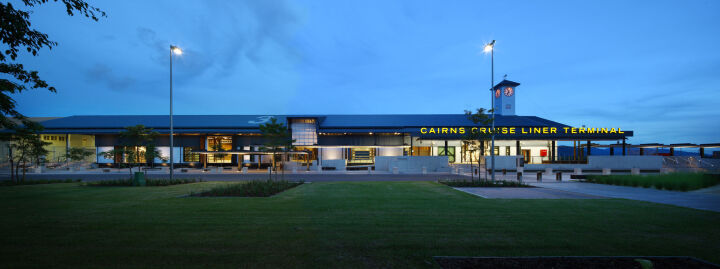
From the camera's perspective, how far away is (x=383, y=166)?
33.6m

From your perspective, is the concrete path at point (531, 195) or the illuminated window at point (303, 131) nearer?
the concrete path at point (531, 195)

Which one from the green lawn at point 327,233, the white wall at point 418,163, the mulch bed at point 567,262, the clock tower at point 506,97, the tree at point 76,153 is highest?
the clock tower at point 506,97

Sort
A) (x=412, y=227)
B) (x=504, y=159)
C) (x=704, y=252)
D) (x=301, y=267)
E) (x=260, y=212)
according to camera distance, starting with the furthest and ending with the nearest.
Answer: (x=504, y=159), (x=260, y=212), (x=412, y=227), (x=704, y=252), (x=301, y=267)

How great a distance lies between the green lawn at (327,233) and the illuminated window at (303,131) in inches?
1276

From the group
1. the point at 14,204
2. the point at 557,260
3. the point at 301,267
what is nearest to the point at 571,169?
the point at 557,260

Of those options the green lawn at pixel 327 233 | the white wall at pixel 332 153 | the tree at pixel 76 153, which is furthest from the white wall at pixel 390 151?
the tree at pixel 76 153

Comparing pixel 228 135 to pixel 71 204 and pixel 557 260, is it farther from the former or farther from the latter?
pixel 557 260

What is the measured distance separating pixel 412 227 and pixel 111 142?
52307 millimetres

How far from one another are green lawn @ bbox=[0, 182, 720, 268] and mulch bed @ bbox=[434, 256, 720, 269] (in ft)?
0.99

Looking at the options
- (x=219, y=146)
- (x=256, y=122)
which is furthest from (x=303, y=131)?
(x=219, y=146)

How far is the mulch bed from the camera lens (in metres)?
4.26

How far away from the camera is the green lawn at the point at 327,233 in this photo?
15.2 feet

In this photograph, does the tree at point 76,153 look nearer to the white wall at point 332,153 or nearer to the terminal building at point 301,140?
the terminal building at point 301,140

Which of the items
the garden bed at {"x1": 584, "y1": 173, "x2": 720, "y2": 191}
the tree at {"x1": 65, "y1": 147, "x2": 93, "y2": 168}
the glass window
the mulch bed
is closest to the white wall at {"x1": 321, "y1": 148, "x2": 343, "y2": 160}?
the glass window
